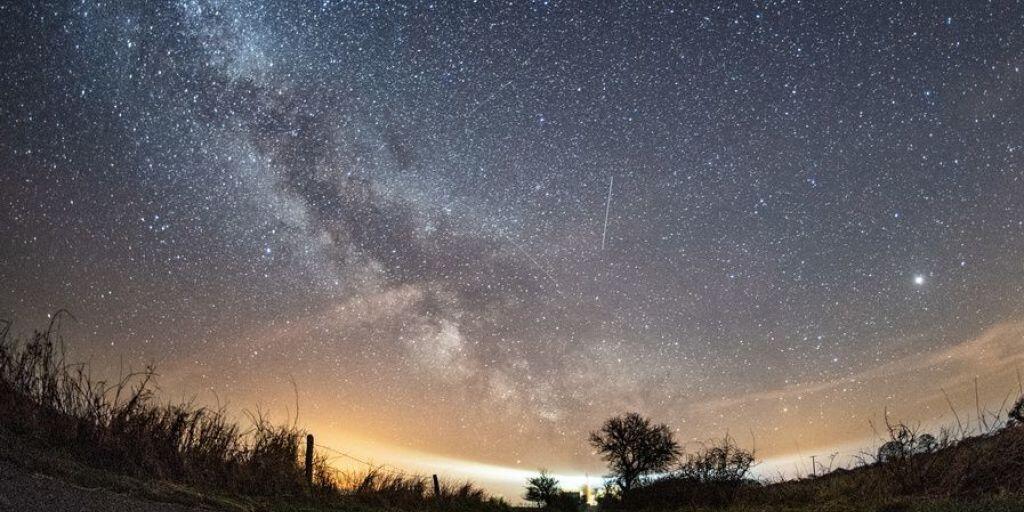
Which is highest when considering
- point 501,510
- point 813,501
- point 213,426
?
point 213,426

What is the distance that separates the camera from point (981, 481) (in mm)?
10516

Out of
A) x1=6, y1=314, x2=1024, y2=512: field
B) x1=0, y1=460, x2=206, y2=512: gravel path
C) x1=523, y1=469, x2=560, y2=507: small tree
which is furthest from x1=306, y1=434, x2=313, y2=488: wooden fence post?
x1=523, y1=469, x2=560, y2=507: small tree

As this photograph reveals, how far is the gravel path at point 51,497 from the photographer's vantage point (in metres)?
4.82

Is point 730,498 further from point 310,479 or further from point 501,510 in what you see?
point 310,479

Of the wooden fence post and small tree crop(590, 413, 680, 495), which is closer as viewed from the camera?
the wooden fence post

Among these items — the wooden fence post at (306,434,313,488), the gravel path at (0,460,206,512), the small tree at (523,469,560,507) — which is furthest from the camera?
the small tree at (523,469,560,507)

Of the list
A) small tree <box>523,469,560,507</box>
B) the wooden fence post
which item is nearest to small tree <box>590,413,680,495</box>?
small tree <box>523,469,560,507</box>

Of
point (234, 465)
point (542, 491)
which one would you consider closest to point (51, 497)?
point (234, 465)

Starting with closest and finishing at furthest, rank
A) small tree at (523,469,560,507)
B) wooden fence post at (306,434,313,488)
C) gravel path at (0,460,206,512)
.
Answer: gravel path at (0,460,206,512)
wooden fence post at (306,434,313,488)
small tree at (523,469,560,507)

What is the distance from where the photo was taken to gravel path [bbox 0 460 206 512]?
15.8 ft

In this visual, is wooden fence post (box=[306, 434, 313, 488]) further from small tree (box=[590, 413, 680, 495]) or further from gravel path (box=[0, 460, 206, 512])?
small tree (box=[590, 413, 680, 495])

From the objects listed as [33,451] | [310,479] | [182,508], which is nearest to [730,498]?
[310,479]

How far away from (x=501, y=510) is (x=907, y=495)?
16.6 meters

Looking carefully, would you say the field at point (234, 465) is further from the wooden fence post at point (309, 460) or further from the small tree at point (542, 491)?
the small tree at point (542, 491)
